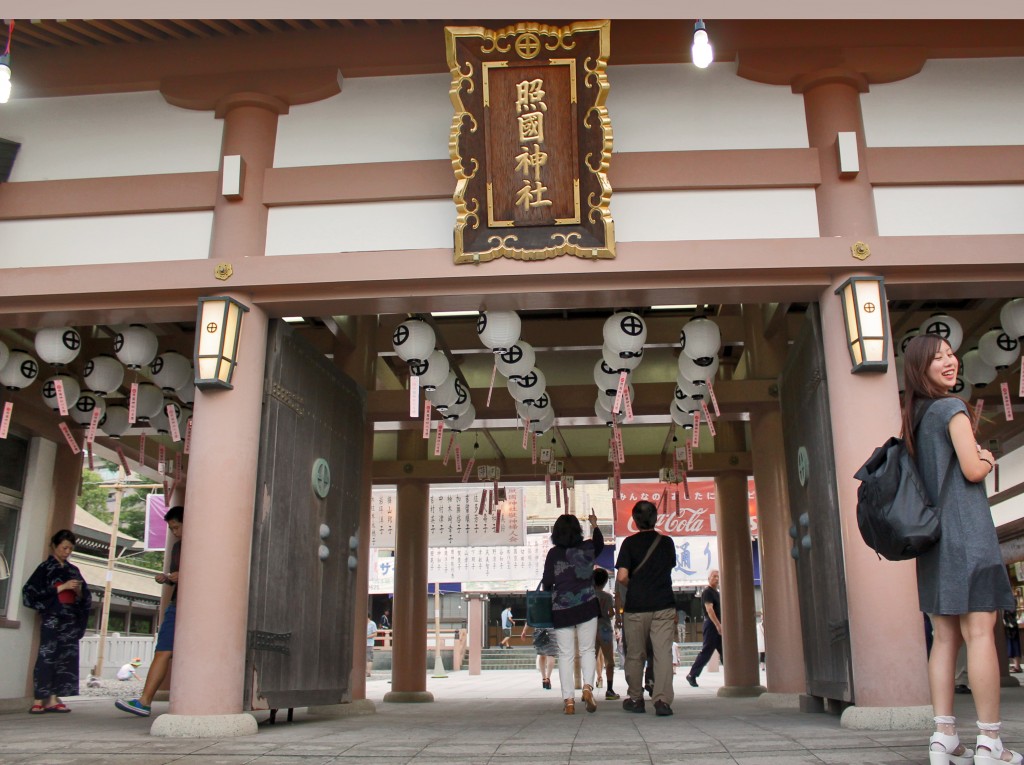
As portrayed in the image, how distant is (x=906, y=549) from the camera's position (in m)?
3.27

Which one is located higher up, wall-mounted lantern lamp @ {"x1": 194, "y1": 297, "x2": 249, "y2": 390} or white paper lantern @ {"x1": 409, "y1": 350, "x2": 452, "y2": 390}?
white paper lantern @ {"x1": 409, "y1": 350, "x2": 452, "y2": 390}

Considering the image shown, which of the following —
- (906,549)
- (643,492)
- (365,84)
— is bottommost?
(906,549)

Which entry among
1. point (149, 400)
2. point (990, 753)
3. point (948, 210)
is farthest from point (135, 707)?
point (948, 210)

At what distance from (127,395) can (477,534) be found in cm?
750

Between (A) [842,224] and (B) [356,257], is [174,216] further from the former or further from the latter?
(A) [842,224]

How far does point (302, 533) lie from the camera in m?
6.27

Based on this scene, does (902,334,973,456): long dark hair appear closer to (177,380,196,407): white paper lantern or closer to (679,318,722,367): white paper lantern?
(679,318,722,367): white paper lantern

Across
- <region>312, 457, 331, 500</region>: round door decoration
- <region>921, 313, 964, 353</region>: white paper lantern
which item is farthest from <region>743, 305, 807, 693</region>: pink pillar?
<region>312, 457, 331, 500</region>: round door decoration

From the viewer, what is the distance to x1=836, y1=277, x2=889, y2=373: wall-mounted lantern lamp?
17.7 ft

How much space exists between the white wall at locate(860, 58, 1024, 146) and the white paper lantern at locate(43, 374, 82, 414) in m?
6.86

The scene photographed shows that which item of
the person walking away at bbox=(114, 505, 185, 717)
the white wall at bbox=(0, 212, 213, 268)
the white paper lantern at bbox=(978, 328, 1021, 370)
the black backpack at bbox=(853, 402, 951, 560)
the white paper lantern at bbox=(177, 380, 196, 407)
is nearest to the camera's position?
the black backpack at bbox=(853, 402, 951, 560)

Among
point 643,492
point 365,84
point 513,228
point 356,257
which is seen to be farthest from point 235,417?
A: point 643,492

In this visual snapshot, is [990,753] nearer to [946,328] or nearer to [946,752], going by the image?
[946,752]

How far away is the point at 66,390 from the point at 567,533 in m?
4.65
